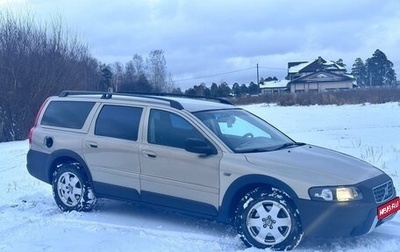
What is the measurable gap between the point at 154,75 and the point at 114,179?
69.7 metres

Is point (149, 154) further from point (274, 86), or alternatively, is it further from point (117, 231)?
point (274, 86)

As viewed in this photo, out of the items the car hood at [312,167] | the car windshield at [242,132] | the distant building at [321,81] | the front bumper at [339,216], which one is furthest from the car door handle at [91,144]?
the distant building at [321,81]

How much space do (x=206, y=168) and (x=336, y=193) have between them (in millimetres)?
1411

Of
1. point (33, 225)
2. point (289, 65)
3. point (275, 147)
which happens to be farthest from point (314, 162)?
point (289, 65)

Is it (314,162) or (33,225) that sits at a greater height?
(314,162)

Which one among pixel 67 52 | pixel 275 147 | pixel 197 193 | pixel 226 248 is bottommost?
pixel 226 248

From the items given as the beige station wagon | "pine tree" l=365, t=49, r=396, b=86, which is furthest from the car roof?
"pine tree" l=365, t=49, r=396, b=86

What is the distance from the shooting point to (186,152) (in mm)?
5508

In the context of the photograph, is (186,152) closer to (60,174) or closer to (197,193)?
(197,193)

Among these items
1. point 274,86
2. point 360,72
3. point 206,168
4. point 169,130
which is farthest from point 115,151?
point 360,72

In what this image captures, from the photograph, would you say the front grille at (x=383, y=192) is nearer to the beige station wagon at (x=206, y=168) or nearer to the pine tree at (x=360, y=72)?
the beige station wagon at (x=206, y=168)

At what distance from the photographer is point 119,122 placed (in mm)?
6273

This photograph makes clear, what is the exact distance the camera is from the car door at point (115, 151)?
236 inches

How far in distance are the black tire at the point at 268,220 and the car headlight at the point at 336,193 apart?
0.27 metres
